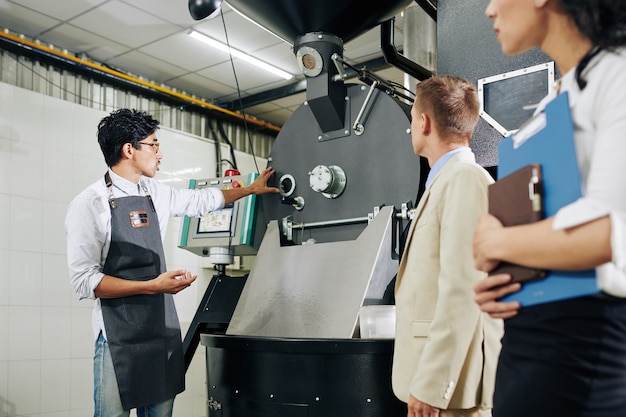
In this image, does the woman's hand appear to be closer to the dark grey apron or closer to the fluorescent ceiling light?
the dark grey apron

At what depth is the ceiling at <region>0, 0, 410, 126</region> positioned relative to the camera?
177 inches

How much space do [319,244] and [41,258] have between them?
10.4 feet

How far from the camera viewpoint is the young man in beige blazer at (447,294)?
4.45 feet

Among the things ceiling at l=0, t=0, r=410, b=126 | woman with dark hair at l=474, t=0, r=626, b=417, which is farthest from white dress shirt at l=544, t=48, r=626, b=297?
ceiling at l=0, t=0, r=410, b=126

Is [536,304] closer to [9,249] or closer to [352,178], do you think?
[352,178]

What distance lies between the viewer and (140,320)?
214 centimetres

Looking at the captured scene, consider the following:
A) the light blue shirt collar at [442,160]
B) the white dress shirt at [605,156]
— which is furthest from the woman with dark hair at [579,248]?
the light blue shirt collar at [442,160]

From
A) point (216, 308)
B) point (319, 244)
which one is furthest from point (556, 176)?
point (216, 308)

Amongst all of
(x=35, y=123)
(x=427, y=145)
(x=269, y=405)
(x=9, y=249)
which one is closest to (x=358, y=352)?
(x=269, y=405)

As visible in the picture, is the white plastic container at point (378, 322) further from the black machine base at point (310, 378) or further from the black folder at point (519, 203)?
the black folder at point (519, 203)

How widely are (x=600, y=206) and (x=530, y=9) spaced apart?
0.34 metres

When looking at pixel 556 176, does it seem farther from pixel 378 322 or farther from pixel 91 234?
pixel 91 234

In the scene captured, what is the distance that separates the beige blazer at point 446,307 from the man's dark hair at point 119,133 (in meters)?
1.29

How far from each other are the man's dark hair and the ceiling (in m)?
2.08
